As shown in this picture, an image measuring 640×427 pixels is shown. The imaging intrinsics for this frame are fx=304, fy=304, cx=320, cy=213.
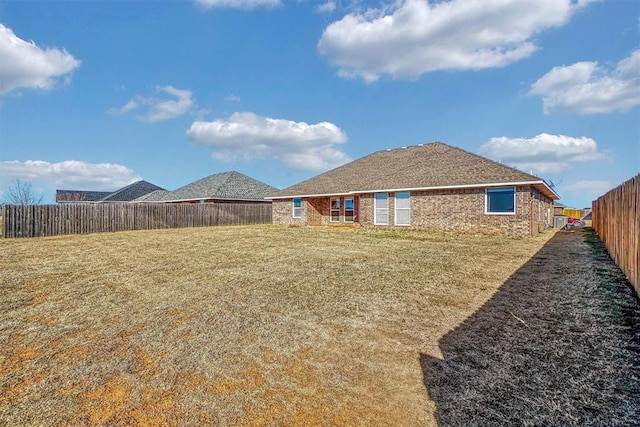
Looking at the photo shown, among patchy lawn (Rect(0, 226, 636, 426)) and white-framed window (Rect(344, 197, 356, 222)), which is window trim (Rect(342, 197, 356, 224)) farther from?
patchy lawn (Rect(0, 226, 636, 426))

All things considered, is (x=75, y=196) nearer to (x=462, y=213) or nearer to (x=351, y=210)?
(x=351, y=210)

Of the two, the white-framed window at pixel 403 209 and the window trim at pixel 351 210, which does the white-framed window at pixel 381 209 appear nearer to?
the white-framed window at pixel 403 209

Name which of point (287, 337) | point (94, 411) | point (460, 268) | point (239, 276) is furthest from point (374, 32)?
point (94, 411)

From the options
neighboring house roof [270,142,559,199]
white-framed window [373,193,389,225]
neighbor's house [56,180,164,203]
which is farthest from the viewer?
neighbor's house [56,180,164,203]

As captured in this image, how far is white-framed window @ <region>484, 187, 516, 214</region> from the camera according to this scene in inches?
544

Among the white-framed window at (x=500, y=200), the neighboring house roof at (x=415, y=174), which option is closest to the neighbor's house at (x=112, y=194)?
the neighboring house roof at (x=415, y=174)

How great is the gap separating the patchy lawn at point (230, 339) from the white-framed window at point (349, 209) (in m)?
13.2

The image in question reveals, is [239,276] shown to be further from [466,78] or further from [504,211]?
[466,78]

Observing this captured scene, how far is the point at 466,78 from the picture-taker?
58.7 feet

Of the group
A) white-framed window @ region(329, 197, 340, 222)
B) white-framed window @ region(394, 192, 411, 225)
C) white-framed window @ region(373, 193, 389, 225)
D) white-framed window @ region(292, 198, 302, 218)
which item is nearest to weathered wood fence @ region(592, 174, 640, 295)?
white-framed window @ region(394, 192, 411, 225)

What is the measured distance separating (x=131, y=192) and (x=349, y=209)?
Result: 3349cm

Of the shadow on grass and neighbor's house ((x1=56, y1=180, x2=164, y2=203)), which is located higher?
neighbor's house ((x1=56, y1=180, x2=164, y2=203))

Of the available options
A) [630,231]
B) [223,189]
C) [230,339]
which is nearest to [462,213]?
[630,231]

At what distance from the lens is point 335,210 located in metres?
22.4
